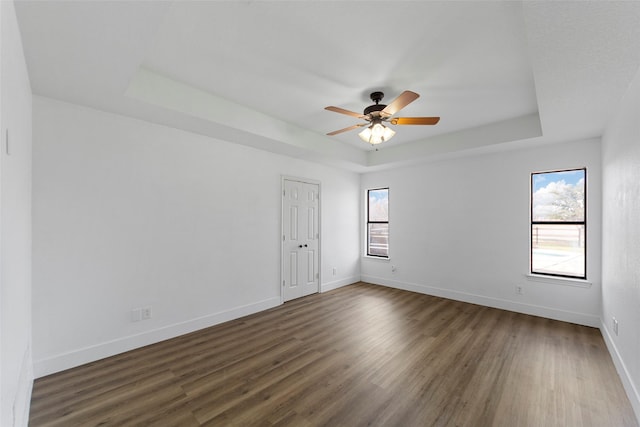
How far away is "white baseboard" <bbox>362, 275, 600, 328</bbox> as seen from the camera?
368 cm

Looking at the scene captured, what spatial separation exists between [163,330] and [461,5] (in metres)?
4.10

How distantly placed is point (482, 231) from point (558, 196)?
110 centimetres

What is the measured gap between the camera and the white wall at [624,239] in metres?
2.05

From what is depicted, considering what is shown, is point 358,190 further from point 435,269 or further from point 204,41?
point 204,41

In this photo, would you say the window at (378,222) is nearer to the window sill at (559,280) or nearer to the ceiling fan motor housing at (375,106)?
the window sill at (559,280)

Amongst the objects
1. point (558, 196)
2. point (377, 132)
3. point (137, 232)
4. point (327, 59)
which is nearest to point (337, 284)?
point (377, 132)

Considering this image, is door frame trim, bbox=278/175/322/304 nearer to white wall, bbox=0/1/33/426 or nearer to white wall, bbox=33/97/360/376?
white wall, bbox=33/97/360/376

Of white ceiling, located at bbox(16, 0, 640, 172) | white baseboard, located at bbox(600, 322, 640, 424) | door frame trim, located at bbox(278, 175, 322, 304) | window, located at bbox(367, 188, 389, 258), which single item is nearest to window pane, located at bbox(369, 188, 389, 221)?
window, located at bbox(367, 188, 389, 258)

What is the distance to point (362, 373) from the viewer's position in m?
2.51

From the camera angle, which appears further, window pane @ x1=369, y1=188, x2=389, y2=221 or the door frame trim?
window pane @ x1=369, y1=188, x2=389, y2=221

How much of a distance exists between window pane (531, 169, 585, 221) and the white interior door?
11.5 feet

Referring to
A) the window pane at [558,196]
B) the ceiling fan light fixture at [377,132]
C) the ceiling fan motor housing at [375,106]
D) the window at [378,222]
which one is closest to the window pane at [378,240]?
the window at [378,222]

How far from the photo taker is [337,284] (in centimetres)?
562

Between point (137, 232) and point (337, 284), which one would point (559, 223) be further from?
point (137, 232)
